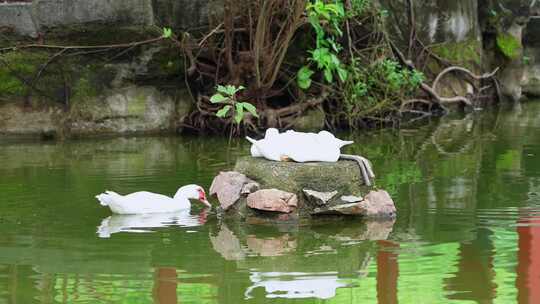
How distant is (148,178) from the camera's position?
9.56 meters

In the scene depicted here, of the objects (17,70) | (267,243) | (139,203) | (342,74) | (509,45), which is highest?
(509,45)

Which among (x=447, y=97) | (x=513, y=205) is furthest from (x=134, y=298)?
(x=447, y=97)

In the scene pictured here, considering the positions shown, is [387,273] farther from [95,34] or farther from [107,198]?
[95,34]

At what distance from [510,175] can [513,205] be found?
1574 millimetres

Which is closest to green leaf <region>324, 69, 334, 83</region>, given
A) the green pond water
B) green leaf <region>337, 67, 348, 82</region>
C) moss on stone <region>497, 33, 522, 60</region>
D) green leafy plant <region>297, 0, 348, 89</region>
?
green leafy plant <region>297, 0, 348, 89</region>

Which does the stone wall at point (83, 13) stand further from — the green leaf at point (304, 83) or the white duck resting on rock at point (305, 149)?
the white duck resting on rock at point (305, 149)

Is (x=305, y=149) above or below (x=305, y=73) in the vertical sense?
below

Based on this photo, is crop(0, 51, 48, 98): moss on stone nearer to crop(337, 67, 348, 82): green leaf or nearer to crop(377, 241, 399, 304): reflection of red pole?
crop(337, 67, 348, 82): green leaf

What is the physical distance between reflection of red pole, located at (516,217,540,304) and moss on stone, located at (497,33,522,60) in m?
10.5

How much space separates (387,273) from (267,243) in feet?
3.71

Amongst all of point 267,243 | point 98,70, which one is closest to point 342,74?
point 98,70

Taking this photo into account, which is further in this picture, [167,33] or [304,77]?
[304,77]

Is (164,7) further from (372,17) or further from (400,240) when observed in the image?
(400,240)

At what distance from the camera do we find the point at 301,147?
7.55 metres
